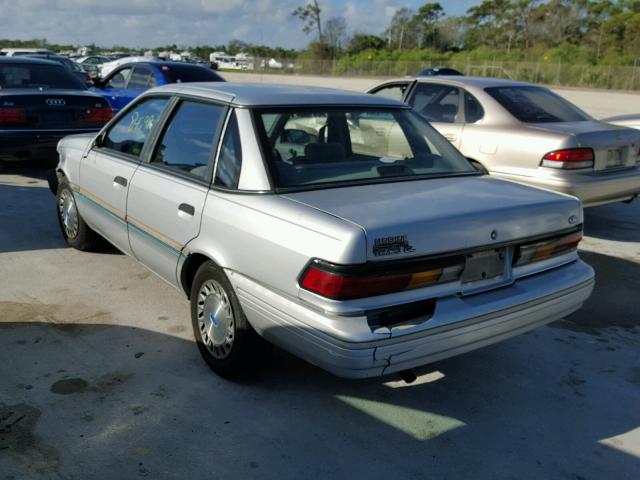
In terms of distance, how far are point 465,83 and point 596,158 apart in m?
1.80

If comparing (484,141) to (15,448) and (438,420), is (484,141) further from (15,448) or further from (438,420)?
(15,448)

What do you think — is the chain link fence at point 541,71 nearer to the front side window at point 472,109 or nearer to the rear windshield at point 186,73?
the rear windshield at point 186,73

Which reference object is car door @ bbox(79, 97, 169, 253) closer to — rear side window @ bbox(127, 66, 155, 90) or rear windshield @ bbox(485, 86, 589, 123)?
rear windshield @ bbox(485, 86, 589, 123)

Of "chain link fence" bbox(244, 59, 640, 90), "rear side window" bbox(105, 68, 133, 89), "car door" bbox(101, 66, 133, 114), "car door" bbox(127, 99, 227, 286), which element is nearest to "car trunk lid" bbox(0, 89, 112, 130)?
"car door" bbox(101, 66, 133, 114)

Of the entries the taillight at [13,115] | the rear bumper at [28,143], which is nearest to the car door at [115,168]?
the rear bumper at [28,143]

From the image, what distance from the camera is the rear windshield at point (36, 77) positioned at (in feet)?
30.1

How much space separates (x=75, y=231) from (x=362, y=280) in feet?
12.7

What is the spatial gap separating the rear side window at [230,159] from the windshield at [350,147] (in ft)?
0.49

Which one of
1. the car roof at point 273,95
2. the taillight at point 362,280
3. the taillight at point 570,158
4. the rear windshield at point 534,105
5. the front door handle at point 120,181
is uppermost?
the car roof at point 273,95

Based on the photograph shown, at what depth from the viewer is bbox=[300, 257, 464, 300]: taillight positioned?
2.86 metres

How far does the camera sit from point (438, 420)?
3.42m

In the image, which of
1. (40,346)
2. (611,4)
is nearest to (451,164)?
(40,346)

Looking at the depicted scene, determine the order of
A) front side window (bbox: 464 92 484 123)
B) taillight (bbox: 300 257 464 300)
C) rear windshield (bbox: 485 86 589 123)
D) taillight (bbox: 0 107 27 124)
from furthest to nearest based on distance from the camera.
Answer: taillight (bbox: 0 107 27 124) < front side window (bbox: 464 92 484 123) < rear windshield (bbox: 485 86 589 123) < taillight (bbox: 300 257 464 300)

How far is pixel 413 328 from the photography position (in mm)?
2977
